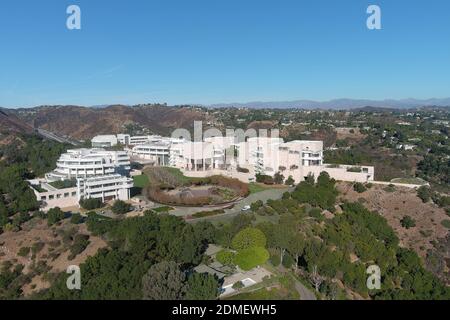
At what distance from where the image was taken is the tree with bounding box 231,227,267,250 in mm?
27234

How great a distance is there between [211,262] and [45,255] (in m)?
13.4

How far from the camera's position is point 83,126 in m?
124

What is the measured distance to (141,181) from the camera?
2153 inches

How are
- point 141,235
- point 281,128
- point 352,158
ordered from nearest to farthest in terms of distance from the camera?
point 141,235
point 352,158
point 281,128

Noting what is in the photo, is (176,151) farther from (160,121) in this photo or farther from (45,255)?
(160,121)

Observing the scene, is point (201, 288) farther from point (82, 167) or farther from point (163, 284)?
point (82, 167)

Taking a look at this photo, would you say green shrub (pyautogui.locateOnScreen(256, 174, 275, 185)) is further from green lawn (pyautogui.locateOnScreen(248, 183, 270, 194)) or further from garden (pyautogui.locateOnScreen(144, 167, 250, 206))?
garden (pyautogui.locateOnScreen(144, 167, 250, 206))

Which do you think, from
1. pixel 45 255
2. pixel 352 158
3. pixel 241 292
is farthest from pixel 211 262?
pixel 352 158

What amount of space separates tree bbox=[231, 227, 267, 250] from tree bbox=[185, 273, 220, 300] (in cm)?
547

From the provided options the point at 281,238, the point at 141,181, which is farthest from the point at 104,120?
the point at 281,238

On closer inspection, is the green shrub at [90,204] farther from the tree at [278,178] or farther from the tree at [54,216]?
the tree at [278,178]

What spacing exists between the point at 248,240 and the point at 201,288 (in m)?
6.94

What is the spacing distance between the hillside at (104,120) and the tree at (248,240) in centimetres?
8876

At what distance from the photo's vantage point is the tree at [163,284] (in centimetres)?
2036
